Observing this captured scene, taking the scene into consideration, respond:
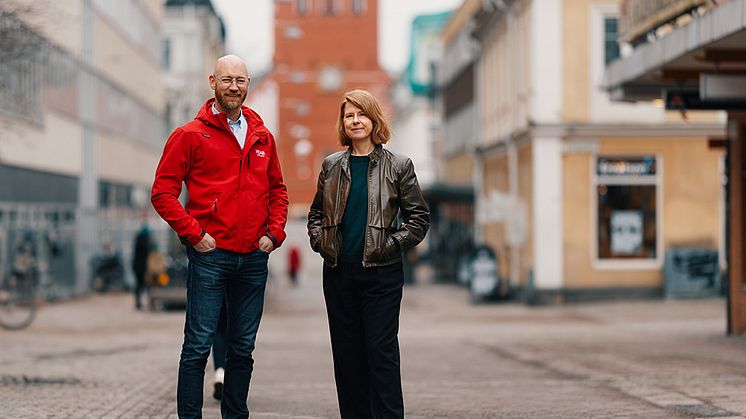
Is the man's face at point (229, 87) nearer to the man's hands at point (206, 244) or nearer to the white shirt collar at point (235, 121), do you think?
the white shirt collar at point (235, 121)

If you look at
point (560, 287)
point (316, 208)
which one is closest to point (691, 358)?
point (316, 208)

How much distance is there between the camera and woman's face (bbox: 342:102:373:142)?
7.11m

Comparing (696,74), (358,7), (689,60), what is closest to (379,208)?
(689,60)

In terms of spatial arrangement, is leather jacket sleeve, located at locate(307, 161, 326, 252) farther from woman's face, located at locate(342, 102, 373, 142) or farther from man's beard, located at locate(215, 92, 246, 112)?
man's beard, located at locate(215, 92, 246, 112)

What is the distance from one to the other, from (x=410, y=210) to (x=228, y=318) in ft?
3.68

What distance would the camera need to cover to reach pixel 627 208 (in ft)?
94.9

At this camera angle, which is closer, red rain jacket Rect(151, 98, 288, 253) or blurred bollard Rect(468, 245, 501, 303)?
red rain jacket Rect(151, 98, 288, 253)

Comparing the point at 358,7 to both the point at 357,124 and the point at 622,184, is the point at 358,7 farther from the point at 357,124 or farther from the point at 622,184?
the point at 357,124

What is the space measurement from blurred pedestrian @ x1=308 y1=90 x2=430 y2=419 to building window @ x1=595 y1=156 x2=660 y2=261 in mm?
22157

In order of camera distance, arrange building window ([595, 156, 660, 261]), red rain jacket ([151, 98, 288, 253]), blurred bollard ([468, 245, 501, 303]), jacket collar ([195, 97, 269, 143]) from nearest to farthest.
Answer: red rain jacket ([151, 98, 288, 253]) → jacket collar ([195, 97, 269, 143]) → building window ([595, 156, 660, 261]) → blurred bollard ([468, 245, 501, 303])

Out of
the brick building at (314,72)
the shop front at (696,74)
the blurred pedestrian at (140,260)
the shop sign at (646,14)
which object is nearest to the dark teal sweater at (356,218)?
the shop front at (696,74)

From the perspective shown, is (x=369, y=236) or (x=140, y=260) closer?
(x=369, y=236)

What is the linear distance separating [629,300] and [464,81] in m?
19.1

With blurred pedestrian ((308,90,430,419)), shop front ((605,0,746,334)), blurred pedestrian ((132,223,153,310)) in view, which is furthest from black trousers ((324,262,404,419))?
blurred pedestrian ((132,223,153,310))
